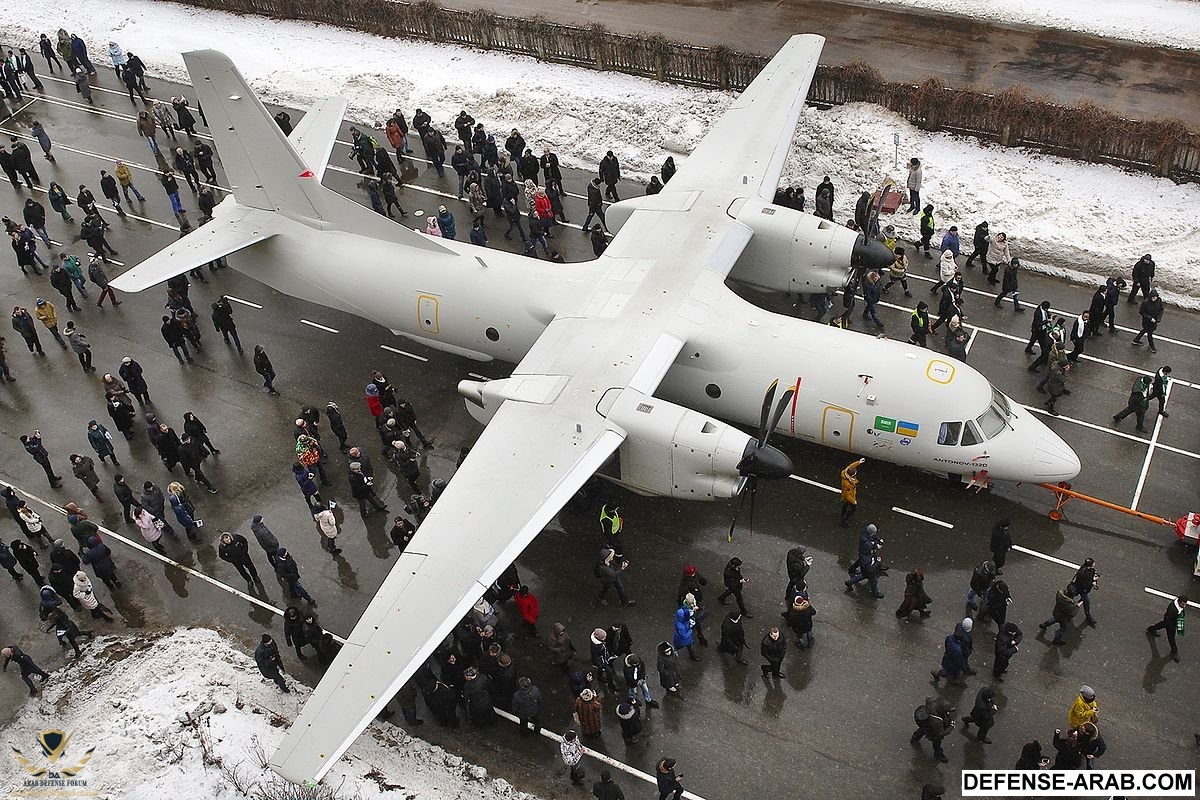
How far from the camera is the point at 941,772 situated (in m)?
19.0

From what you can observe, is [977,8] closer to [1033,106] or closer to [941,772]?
[1033,106]

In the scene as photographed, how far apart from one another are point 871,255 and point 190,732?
2091cm

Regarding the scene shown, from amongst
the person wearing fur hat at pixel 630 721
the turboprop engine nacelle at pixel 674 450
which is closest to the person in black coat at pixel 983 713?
the turboprop engine nacelle at pixel 674 450

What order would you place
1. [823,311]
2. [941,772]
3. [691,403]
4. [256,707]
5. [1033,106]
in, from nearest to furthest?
[941,772]
[256,707]
[691,403]
[823,311]
[1033,106]

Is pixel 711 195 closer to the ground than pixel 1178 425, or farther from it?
farther from it

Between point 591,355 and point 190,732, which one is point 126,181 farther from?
point 190,732

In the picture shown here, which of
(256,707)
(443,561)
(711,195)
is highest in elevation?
(711,195)

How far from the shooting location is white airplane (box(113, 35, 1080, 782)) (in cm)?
2008

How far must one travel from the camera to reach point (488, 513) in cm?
2095

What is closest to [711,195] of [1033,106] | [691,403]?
[691,403]

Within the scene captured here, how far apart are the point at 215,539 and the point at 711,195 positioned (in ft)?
56.9

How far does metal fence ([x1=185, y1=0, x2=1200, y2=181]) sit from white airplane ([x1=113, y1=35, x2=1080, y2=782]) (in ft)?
25.8

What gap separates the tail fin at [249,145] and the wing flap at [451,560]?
1045 centimetres

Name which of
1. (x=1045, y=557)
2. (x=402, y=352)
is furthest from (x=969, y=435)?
(x=402, y=352)
